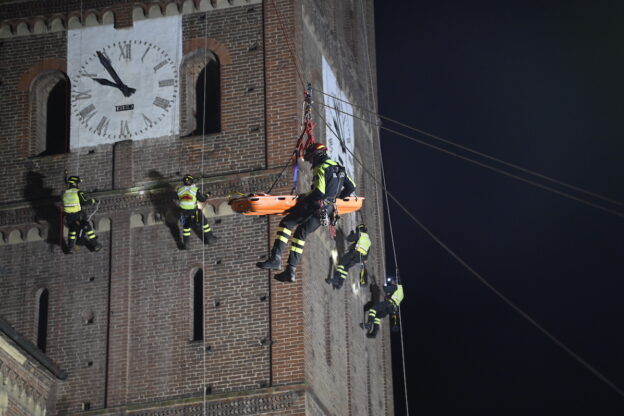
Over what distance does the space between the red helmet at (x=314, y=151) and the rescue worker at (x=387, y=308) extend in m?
8.36

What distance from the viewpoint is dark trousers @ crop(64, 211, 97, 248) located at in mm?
36750

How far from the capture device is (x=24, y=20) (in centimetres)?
3959

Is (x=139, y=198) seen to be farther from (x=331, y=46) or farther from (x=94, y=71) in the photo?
(x=331, y=46)

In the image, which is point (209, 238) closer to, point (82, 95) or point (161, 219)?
point (161, 219)

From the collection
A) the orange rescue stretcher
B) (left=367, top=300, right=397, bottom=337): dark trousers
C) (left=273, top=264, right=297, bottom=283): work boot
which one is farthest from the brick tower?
the orange rescue stretcher

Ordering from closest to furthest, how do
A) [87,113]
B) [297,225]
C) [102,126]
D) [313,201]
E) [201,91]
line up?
[313,201], [297,225], [102,126], [87,113], [201,91]

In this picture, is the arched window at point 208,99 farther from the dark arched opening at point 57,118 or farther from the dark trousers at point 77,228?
the dark trousers at point 77,228

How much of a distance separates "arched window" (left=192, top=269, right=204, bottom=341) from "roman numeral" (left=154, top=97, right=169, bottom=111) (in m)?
3.78

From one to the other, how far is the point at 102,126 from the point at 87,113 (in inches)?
18.8

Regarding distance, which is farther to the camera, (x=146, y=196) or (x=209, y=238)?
(x=146, y=196)

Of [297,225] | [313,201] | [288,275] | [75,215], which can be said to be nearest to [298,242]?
[297,225]

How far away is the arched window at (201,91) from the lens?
3822 cm

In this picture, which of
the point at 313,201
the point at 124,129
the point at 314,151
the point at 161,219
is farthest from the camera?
the point at 124,129

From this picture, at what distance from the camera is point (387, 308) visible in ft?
131
